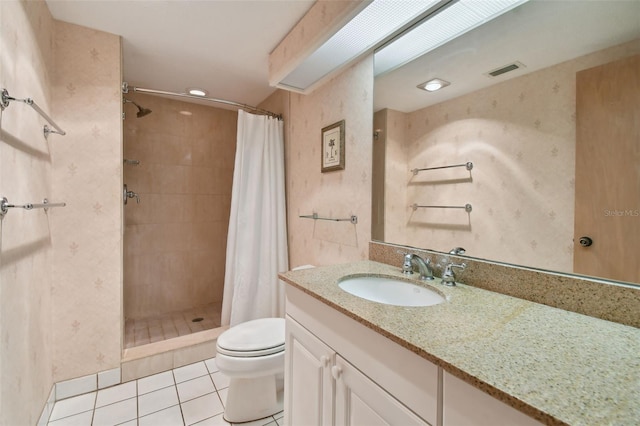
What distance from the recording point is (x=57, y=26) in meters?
1.58

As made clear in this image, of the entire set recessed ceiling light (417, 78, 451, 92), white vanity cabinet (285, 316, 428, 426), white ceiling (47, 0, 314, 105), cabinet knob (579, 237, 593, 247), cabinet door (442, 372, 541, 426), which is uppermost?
white ceiling (47, 0, 314, 105)

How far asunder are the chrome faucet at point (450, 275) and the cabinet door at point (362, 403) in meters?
0.50

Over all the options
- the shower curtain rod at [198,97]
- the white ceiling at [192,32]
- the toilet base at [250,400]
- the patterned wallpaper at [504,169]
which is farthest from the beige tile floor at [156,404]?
the white ceiling at [192,32]

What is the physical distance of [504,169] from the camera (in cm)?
100

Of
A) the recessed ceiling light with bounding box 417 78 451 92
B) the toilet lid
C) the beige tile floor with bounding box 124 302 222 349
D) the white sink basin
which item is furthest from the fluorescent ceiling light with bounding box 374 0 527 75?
the beige tile floor with bounding box 124 302 222 349

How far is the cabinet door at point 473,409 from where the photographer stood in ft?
1.53

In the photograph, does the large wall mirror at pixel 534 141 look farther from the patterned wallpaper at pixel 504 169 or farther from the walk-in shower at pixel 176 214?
the walk-in shower at pixel 176 214

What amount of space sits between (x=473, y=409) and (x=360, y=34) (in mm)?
1545

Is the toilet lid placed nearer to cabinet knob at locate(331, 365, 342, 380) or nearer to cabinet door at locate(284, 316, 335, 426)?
cabinet door at locate(284, 316, 335, 426)

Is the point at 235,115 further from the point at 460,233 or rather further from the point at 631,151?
the point at 631,151

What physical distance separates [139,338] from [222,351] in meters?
1.31

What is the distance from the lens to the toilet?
→ 4.52 ft

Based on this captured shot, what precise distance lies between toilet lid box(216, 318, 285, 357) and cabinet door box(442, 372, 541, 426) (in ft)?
3.39

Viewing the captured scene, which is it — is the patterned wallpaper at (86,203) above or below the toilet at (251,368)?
above
